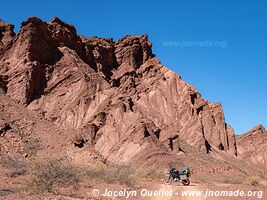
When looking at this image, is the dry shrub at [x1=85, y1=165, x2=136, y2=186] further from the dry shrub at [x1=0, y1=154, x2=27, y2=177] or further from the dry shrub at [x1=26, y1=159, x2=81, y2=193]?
the dry shrub at [x1=26, y1=159, x2=81, y2=193]

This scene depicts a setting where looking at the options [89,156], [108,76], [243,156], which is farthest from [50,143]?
[243,156]

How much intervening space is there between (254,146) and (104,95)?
1704 inches

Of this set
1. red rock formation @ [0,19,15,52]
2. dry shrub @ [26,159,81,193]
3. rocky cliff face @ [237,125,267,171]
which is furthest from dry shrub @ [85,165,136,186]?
rocky cliff face @ [237,125,267,171]

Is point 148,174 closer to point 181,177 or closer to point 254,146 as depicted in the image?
point 181,177

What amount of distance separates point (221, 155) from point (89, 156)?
126 feet

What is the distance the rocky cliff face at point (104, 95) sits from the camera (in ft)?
131

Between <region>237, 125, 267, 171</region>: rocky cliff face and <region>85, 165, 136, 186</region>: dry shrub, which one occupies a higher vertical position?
<region>237, 125, 267, 171</region>: rocky cliff face

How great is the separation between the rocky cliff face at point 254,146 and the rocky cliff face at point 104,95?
5.47m

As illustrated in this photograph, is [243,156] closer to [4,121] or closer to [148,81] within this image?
[148,81]

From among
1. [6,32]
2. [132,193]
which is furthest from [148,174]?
[6,32]

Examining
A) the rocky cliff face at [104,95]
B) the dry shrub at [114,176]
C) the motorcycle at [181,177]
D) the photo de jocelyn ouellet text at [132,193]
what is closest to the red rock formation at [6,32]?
the rocky cliff face at [104,95]

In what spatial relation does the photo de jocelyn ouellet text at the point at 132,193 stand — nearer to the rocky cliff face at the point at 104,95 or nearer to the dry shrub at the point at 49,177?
the dry shrub at the point at 49,177

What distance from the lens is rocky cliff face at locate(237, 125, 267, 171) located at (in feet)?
243

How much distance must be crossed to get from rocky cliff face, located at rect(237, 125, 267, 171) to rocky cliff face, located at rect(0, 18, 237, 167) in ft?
17.9
